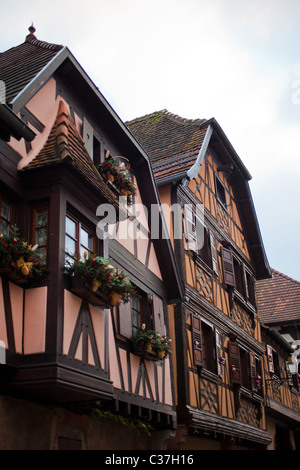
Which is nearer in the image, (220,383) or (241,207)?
(220,383)

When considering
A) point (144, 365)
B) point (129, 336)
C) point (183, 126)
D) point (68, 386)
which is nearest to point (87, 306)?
point (68, 386)

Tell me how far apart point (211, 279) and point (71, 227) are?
674 cm

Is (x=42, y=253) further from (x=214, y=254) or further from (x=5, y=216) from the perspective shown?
(x=214, y=254)

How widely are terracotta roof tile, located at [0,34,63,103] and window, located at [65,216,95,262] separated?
1753 millimetres

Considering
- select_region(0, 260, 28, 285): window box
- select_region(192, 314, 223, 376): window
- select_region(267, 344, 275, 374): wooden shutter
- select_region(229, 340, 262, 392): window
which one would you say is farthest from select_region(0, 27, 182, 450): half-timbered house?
select_region(267, 344, 275, 374): wooden shutter

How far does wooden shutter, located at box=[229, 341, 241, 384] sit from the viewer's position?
540 inches

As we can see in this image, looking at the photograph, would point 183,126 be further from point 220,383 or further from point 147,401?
point 147,401

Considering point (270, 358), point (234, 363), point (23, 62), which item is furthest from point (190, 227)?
point (270, 358)

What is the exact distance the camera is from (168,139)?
15.0 meters

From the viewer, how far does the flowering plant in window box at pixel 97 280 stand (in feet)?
23.2

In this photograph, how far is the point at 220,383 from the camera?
13000 mm

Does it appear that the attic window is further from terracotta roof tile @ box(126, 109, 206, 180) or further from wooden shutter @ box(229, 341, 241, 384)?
wooden shutter @ box(229, 341, 241, 384)

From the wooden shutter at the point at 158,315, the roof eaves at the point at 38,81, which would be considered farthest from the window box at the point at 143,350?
the roof eaves at the point at 38,81
